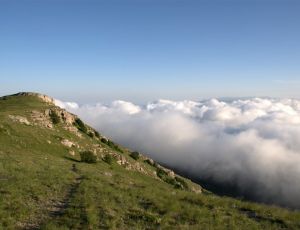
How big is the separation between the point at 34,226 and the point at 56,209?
3.03 metres

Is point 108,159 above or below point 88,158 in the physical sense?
above

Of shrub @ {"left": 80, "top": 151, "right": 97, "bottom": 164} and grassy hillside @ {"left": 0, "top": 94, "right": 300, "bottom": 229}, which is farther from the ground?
shrub @ {"left": 80, "top": 151, "right": 97, "bottom": 164}

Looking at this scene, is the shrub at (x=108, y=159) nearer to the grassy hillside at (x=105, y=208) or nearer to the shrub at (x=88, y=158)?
the shrub at (x=88, y=158)

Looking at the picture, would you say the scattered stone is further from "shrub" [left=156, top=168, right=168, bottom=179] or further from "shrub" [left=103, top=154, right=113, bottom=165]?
"shrub" [left=156, top=168, right=168, bottom=179]

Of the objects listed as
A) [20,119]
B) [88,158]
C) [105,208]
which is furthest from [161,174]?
[105,208]

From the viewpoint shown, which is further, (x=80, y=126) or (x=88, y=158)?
(x=80, y=126)

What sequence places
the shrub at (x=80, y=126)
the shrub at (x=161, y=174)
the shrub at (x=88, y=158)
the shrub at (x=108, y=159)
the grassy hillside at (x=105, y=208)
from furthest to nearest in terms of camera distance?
the shrub at (x=80, y=126), the shrub at (x=161, y=174), the shrub at (x=108, y=159), the shrub at (x=88, y=158), the grassy hillside at (x=105, y=208)

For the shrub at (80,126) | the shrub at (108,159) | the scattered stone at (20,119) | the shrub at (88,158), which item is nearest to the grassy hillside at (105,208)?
the shrub at (88,158)

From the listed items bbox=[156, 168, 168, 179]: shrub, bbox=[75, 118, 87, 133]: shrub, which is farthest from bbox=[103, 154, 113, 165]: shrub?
bbox=[156, 168, 168, 179]: shrub

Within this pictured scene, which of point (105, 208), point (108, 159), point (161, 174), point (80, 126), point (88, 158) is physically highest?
point (80, 126)

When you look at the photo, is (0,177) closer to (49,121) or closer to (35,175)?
(35,175)

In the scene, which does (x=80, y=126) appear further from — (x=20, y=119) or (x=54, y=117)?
(x=20, y=119)

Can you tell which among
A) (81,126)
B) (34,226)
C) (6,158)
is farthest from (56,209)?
(81,126)

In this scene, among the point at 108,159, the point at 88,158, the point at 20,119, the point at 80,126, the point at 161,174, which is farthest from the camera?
the point at 161,174
